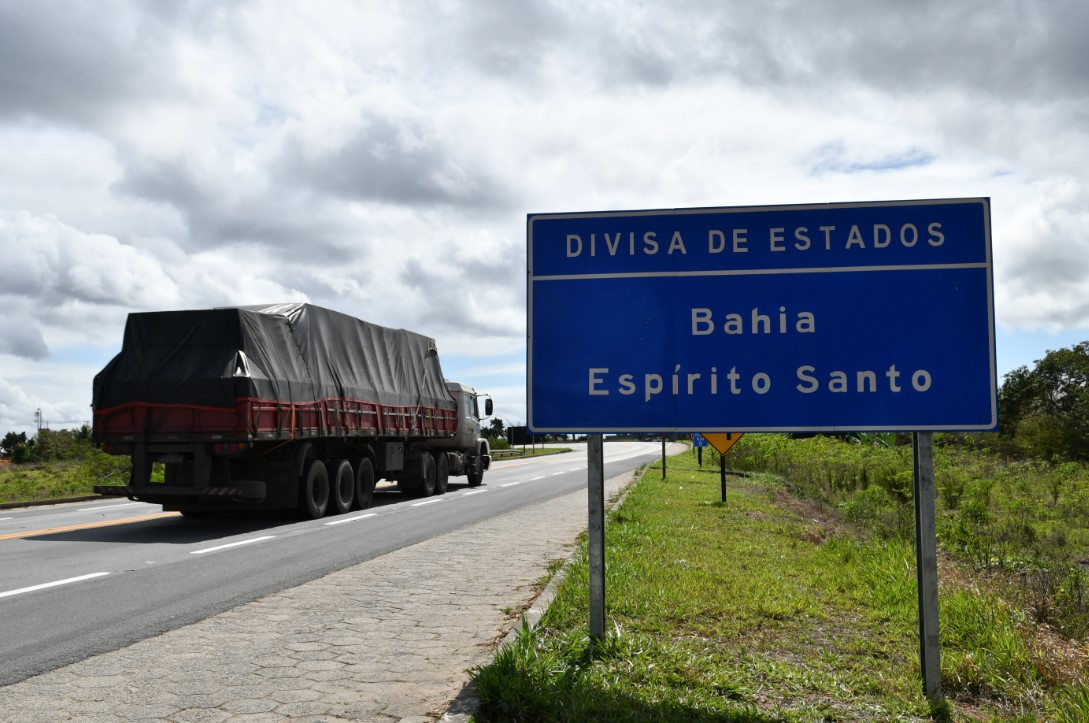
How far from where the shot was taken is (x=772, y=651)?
566cm

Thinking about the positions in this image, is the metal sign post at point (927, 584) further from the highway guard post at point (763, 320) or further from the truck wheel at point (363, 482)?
the truck wheel at point (363, 482)

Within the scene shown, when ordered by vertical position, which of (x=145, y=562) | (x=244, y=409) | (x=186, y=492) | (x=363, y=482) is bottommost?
(x=145, y=562)

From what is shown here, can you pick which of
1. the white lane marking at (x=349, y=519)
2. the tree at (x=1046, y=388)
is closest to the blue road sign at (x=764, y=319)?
the white lane marking at (x=349, y=519)

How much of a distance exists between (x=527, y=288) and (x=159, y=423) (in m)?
9.54

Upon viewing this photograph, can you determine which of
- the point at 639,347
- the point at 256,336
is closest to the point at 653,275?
the point at 639,347

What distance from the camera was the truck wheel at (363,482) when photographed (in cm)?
1766

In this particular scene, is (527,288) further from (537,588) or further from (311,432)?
(311,432)

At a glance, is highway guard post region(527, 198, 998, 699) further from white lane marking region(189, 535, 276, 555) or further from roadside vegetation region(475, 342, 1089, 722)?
white lane marking region(189, 535, 276, 555)

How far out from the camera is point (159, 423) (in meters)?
13.4

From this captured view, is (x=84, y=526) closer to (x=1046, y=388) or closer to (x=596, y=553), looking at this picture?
(x=596, y=553)

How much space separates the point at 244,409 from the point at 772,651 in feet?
31.5

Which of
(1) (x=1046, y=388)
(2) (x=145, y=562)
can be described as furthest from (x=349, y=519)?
(1) (x=1046, y=388)

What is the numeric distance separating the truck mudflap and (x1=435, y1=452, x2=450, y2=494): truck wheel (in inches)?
346

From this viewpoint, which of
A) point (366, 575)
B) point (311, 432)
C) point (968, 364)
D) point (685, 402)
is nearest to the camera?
point (968, 364)
